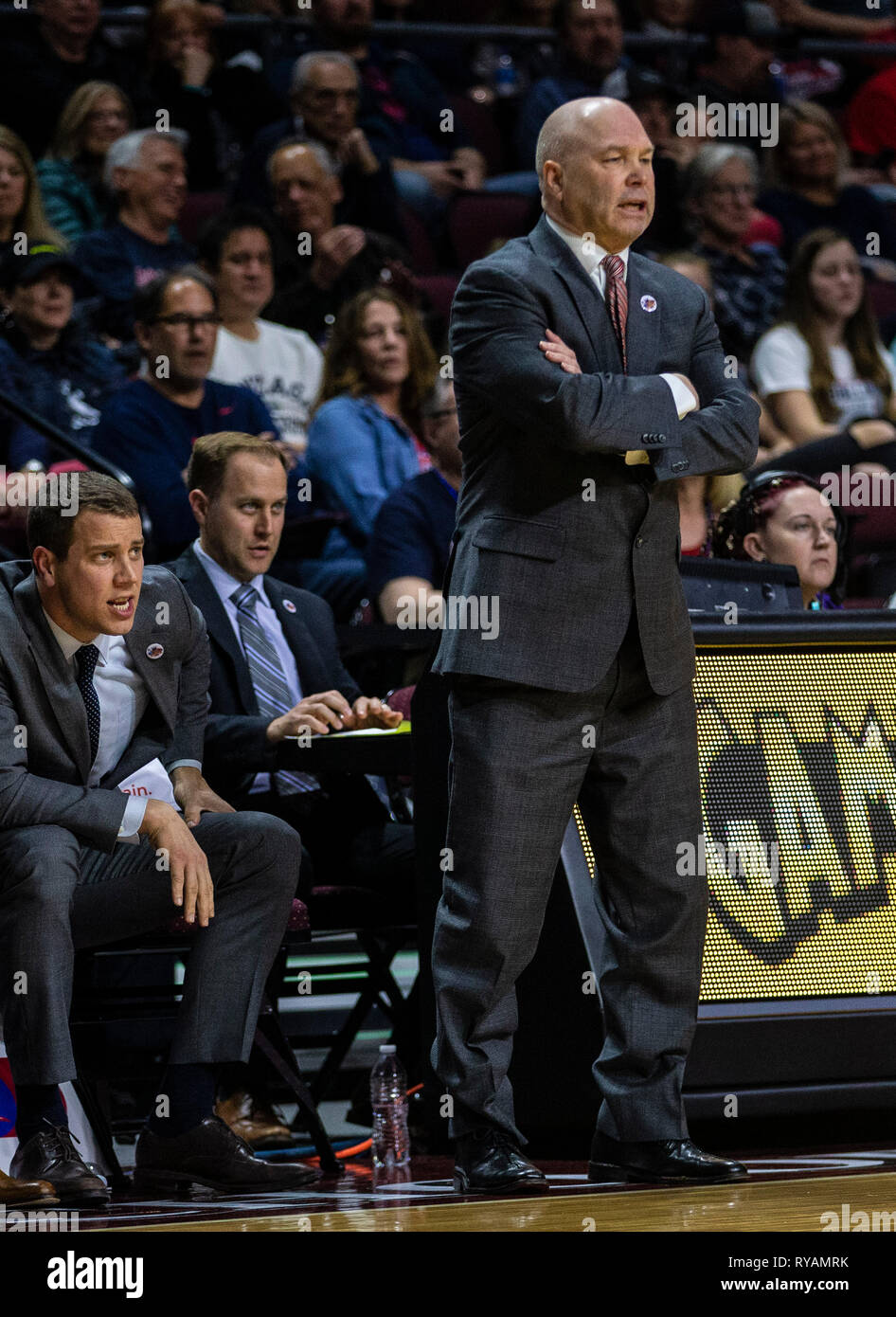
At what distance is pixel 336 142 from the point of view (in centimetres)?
771

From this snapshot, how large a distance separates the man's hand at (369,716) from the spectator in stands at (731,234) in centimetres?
430

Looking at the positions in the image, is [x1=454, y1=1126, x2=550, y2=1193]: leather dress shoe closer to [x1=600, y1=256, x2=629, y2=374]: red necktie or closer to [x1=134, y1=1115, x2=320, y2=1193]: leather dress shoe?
[x1=134, y1=1115, x2=320, y2=1193]: leather dress shoe

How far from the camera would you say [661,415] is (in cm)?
301

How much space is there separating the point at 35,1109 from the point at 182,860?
49cm

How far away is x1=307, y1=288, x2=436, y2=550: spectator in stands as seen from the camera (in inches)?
243

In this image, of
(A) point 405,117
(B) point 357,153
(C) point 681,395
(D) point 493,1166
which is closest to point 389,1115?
(D) point 493,1166

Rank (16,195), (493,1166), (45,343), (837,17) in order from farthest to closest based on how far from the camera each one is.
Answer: (837,17) → (16,195) → (45,343) → (493,1166)

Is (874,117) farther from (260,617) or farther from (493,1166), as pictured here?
(493,1166)

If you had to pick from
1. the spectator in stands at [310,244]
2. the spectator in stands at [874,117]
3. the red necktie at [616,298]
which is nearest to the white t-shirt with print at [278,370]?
the spectator in stands at [310,244]

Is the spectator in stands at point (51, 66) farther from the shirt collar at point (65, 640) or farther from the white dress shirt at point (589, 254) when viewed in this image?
the white dress shirt at point (589, 254)

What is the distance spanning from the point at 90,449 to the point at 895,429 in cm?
264

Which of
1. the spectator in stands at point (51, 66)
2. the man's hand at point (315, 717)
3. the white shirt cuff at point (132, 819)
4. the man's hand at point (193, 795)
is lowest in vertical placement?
the white shirt cuff at point (132, 819)

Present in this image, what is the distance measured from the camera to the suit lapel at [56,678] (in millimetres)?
3512

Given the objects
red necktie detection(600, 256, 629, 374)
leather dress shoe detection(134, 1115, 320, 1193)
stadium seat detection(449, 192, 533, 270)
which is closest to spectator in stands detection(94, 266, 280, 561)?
stadium seat detection(449, 192, 533, 270)
